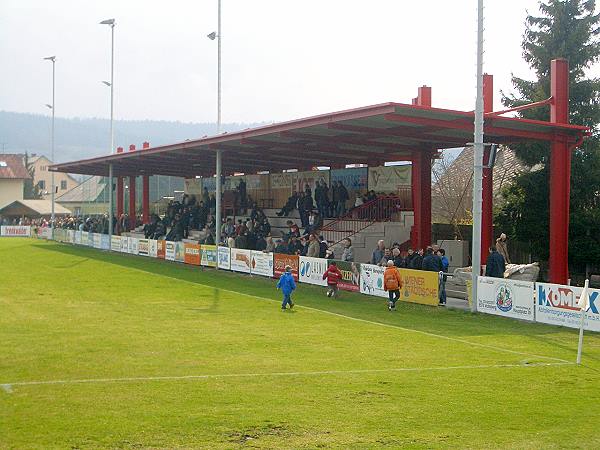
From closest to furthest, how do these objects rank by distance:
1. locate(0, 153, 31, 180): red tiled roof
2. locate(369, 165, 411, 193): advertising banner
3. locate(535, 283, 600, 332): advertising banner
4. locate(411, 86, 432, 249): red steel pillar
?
locate(535, 283, 600, 332): advertising banner < locate(411, 86, 432, 249): red steel pillar < locate(369, 165, 411, 193): advertising banner < locate(0, 153, 31, 180): red tiled roof

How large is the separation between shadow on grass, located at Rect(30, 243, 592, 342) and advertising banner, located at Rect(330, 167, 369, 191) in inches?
361

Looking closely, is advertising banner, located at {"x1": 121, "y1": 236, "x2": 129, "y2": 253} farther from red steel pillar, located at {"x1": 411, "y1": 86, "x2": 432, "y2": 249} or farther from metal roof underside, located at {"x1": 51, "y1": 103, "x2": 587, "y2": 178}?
red steel pillar, located at {"x1": 411, "y1": 86, "x2": 432, "y2": 249}

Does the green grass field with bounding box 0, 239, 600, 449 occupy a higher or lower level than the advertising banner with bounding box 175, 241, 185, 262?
lower

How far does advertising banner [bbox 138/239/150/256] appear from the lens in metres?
45.6

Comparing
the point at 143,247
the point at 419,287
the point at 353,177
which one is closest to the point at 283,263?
the point at 419,287

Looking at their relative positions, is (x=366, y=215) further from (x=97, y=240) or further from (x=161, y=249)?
(x=97, y=240)

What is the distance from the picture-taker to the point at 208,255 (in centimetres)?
3841

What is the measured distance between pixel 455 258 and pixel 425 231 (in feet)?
8.84

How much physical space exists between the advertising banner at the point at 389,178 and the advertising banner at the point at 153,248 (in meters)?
11.7

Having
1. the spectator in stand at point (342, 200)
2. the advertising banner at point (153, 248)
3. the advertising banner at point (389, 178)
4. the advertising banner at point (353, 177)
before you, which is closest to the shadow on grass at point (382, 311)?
the advertising banner at point (153, 248)

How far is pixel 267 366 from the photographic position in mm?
14922

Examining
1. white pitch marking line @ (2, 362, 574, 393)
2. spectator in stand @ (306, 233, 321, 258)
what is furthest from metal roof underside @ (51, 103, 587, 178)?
white pitch marking line @ (2, 362, 574, 393)

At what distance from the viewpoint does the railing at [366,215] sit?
37.7 m

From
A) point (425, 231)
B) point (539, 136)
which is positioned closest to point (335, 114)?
point (539, 136)
